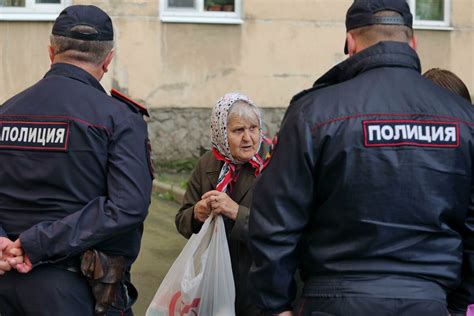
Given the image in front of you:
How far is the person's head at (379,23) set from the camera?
9.83 ft

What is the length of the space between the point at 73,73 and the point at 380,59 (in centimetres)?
132

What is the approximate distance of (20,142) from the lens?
3.55m

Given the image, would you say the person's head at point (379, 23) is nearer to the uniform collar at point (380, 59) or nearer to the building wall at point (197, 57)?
the uniform collar at point (380, 59)

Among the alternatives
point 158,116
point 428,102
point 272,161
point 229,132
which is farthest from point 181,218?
point 158,116

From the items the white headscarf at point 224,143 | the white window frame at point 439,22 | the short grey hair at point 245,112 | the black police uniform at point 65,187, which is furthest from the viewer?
the white window frame at point 439,22

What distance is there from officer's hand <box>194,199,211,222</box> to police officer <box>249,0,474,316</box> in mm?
1075

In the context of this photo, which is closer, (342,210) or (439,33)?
(342,210)

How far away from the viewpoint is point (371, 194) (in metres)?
2.87

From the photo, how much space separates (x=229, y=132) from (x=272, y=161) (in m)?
1.29

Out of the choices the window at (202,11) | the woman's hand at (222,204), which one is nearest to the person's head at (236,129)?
the woman's hand at (222,204)

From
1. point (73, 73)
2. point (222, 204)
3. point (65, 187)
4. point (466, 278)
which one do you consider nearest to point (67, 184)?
point (65, 187)

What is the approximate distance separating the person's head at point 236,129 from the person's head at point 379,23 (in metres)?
1.25

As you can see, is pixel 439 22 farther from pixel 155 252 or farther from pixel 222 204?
pixel 222 204

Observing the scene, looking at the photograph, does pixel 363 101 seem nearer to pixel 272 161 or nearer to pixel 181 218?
pixel 272 161
